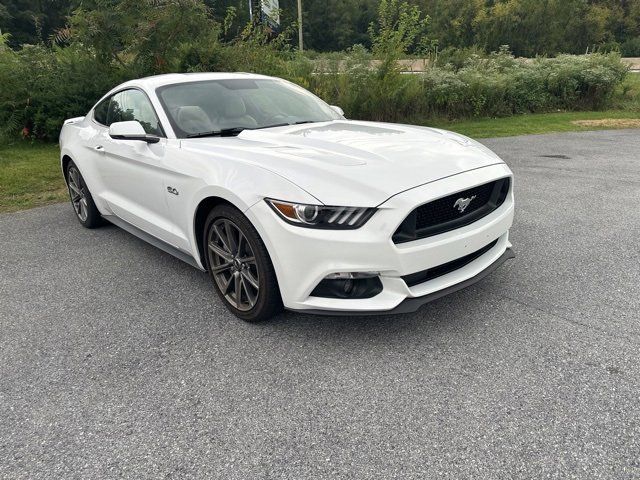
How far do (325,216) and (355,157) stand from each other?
20.3 inches

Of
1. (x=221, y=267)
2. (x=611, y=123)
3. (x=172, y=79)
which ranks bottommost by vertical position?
(x=611, y=123)

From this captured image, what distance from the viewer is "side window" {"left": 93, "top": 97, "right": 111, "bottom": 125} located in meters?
4.65

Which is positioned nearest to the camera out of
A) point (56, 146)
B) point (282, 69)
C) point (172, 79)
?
point (172, 79)

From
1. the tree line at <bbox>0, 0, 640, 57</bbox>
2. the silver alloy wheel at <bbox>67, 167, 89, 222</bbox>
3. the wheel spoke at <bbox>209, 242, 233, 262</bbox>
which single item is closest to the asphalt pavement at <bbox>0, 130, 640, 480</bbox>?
the wheel spoke at <bbox>209, 242, 233, 262</bbox>

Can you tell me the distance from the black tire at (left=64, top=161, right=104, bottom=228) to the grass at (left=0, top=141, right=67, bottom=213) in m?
1.39

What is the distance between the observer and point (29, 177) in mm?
7379

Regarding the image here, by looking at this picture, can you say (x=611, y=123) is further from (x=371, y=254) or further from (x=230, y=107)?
(x=371, y=254)

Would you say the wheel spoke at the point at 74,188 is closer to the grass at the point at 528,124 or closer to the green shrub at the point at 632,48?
the grass at the point at 528,124

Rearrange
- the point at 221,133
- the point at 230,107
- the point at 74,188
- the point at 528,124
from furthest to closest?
the point at 528,124 < the point at 74,188 < the point at 230,107 < the point at 221,133

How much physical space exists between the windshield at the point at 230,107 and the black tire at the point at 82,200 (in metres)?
1.70

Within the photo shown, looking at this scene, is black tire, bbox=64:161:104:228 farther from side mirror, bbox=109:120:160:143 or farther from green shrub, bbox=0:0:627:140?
green shrub, bbox=0:0:627:140

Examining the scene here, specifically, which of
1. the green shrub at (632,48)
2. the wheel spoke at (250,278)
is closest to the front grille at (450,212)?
the wheel spoke at (250,278)

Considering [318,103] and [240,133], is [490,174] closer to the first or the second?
[240,133]

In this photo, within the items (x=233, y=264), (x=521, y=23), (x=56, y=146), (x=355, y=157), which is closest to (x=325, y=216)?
(x=355, y=157)
